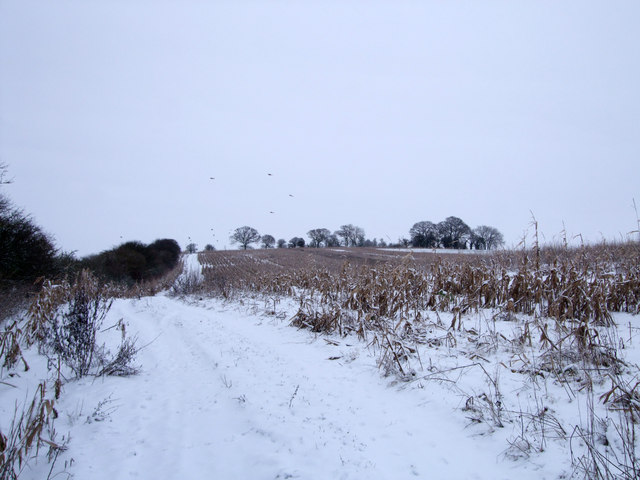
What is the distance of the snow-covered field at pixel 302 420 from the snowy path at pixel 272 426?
1 cm

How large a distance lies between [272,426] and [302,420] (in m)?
0.33

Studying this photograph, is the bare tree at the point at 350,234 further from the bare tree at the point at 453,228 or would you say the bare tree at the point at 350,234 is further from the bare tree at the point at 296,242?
the bare tree at the point at 453,228

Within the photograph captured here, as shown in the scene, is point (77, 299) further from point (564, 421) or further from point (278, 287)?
point (278, 287)

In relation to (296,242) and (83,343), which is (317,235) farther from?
(83,343)

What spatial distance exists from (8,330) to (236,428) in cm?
389

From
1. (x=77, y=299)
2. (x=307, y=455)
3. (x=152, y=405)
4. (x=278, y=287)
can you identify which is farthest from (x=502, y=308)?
(x=278, y=287)

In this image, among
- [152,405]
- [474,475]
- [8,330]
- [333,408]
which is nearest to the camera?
[474,475]

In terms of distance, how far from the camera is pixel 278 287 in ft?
42.4

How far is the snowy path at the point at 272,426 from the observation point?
8.77 feet

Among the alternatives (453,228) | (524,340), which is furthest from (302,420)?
(453,228)

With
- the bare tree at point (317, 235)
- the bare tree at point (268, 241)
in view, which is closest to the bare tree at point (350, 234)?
the bare tree at point (317, 235)

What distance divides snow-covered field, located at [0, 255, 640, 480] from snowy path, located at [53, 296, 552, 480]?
14 mm

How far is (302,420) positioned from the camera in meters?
3.39

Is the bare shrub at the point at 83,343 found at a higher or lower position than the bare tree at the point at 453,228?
lower
